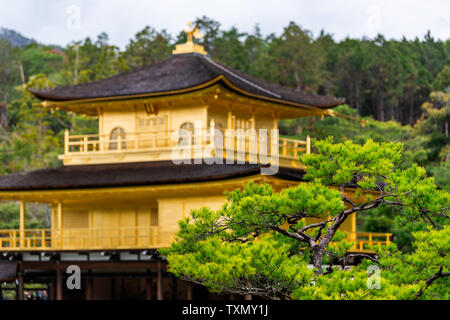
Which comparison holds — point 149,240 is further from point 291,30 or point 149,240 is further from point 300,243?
point 291,30

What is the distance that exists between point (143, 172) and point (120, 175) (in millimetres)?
707

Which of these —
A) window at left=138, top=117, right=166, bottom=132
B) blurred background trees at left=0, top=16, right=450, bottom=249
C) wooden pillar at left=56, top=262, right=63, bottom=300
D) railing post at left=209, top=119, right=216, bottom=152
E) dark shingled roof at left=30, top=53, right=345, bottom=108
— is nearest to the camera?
railing post at left=209, top=119, right=216, bottom=152

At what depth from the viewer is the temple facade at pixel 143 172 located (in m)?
26.7

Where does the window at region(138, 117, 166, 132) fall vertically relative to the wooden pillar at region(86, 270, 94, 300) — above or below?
above

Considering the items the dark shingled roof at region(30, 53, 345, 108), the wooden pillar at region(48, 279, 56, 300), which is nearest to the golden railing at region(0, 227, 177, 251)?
the wooden pillar at region(48, 279, 56, 300)

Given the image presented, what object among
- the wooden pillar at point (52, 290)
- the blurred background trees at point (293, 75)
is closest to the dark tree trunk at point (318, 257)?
the wooden pillar at point (52, 290)

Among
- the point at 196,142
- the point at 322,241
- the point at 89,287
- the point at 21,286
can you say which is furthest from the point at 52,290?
the point at 322,241

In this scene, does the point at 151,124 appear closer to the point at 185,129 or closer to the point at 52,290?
the point at 185,129

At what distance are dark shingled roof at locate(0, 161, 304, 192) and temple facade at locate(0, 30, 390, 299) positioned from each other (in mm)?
38

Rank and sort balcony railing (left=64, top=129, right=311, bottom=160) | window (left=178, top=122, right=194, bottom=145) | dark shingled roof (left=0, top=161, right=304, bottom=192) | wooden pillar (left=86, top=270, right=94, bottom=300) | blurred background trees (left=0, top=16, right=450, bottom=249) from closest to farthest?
dark shingled roof (left=0, top=161, right=304, bottom=192), balcony railing (left=64, top=129, right=311, bottom=160), window (left=178, top=122, right=194, bottom=145), wooden pillar (left=86, top=270, right=94, bottom=300), blurred background trees (left=0, top=16, right=450, bottom=249)

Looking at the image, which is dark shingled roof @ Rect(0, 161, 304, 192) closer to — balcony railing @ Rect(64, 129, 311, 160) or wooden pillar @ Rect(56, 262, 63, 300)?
balcony railing @ Rect(64, 129, 311, 160)

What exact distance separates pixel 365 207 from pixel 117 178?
38.3 feet

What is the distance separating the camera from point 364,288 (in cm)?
1466

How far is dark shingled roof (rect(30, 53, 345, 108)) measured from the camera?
2928cm
